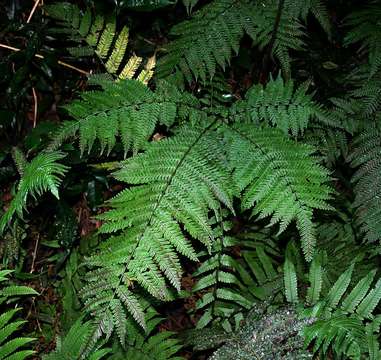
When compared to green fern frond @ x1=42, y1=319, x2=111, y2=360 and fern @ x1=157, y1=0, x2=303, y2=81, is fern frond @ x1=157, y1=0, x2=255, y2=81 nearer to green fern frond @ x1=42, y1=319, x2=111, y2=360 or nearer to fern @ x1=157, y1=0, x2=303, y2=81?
fern @ x1=157, y1=0, x2=303, y2=81

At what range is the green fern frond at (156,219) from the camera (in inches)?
85.8

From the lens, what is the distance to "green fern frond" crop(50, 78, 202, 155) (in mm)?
2469

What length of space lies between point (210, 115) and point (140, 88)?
40 cm

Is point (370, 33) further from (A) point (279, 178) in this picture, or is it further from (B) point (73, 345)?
(B) point (73, 345)

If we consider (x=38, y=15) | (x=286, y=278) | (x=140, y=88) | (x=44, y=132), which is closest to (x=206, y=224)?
(x=286, y=278)

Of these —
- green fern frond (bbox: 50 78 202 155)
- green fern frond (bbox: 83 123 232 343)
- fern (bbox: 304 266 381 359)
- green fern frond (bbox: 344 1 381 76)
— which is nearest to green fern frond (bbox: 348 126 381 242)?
fern (bbox: 304 266 381 359)

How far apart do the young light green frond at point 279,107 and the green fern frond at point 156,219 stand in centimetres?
35

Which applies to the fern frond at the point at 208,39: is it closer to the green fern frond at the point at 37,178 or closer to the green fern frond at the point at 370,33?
the green fern frond at the point at 370,33

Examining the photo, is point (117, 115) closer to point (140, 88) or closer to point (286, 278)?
point (140, 88)

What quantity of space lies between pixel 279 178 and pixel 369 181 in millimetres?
673

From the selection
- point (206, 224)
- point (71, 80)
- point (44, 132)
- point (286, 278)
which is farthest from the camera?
point (71, 80)

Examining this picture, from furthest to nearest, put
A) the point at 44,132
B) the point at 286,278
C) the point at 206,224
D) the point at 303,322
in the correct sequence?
the point at 44,132 → the point at 286,278 → the point at 303,322 → the point at 206,224

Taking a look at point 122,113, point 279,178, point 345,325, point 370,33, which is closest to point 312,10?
point 370,33

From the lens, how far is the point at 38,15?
3275mm
